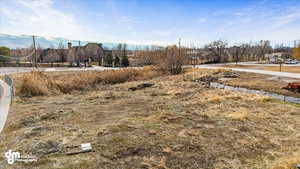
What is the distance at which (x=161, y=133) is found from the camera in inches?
190

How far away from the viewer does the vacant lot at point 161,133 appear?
141 inches

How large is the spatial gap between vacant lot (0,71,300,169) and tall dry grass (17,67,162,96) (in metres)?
1.96

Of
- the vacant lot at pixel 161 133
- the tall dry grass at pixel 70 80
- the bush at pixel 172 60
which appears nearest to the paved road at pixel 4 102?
the vacant lot at pixel 161 133

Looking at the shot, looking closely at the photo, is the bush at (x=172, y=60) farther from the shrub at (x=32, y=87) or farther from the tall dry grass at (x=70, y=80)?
the shrub at (x=32, y=87)

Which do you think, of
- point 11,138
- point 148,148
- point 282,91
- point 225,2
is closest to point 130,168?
point 148,148

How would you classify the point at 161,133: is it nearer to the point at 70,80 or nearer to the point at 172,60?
the point at 70,80

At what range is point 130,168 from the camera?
3357 millimetres

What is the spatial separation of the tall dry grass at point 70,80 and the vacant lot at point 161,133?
1.96 m

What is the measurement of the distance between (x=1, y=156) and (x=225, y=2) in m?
13.8

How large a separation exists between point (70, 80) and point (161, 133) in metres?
9.80

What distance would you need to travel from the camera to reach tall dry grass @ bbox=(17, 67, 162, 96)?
992 cm

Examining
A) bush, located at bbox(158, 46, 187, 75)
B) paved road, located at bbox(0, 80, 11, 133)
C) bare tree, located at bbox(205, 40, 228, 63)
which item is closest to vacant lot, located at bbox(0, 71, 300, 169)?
paved road, located at bbox(0, 80, 11, 133)

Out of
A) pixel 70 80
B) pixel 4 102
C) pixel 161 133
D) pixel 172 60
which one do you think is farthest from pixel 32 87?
pixel 172 60

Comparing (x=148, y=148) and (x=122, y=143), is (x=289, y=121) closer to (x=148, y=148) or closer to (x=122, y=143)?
(x=148, y=148)
